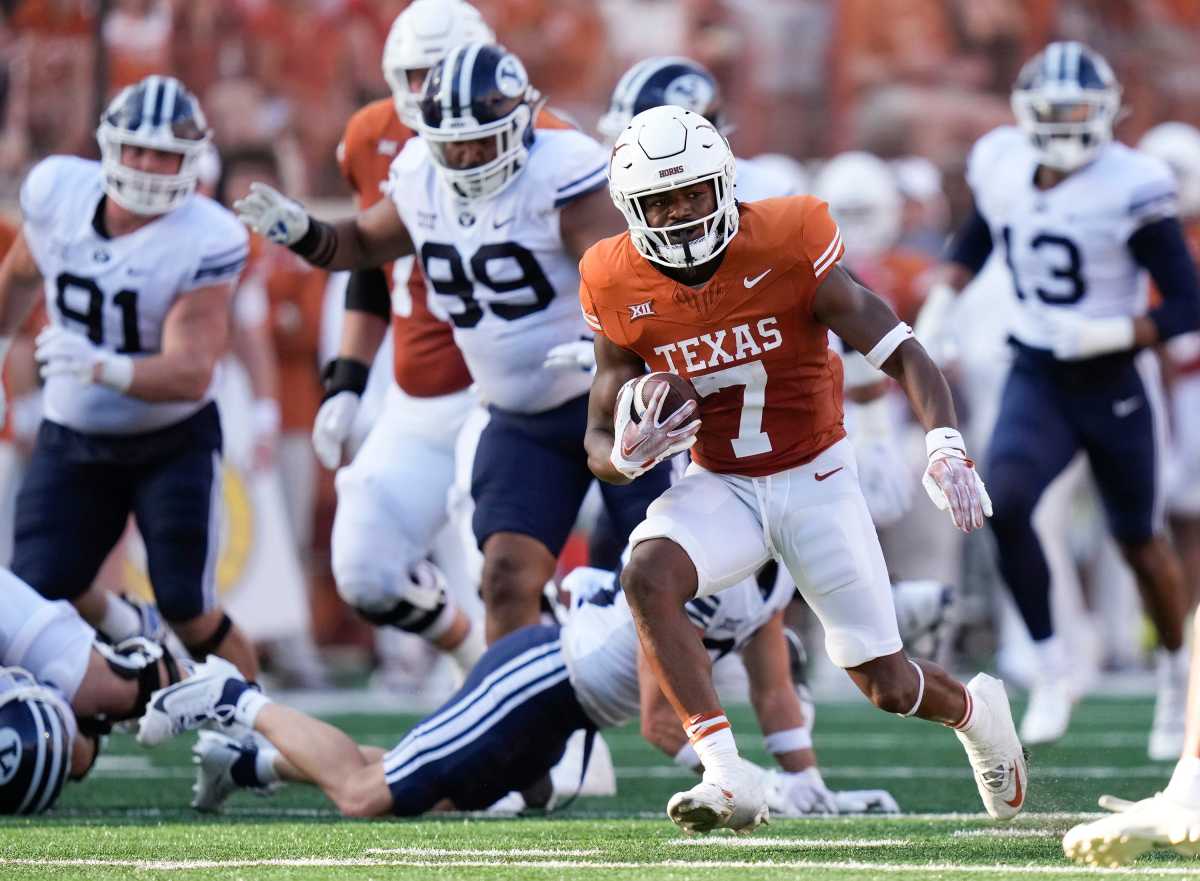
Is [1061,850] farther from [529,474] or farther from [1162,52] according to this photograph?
[1162,52]

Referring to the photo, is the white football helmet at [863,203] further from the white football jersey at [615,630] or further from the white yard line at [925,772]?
the white football jersey at [615,630]

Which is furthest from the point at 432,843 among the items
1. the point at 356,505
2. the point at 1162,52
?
the point at 1162,52

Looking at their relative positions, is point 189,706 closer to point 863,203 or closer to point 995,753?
point 995,753

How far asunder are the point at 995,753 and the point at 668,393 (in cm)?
96

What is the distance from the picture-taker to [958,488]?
3859mm

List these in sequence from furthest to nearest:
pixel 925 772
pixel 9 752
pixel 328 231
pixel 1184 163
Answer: pixel 1184 163
pixel 925 772
pixel 328 231
pixel 9 752

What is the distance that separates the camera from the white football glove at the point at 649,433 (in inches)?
155

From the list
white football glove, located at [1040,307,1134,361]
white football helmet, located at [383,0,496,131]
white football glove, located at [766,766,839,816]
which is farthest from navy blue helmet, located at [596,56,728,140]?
white football glove, located at [766,766,839,816]

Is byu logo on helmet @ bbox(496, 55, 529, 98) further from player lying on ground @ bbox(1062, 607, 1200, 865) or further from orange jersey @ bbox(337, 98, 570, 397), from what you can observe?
player lying on ground @ bbox(1062, 607, 1200, 865)

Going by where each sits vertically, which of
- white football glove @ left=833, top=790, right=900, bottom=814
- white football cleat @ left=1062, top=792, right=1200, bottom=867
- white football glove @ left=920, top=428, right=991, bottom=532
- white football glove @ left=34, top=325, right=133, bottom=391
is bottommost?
white football glove @ left=833, top=790, right=900, bottom=814

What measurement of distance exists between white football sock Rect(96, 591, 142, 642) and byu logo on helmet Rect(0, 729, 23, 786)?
5.65 ft

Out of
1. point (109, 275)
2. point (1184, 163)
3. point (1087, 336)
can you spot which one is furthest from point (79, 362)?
point (1184, 163)

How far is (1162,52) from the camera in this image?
1233 centimetres

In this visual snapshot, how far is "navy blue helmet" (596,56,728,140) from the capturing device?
5938 millimetres
